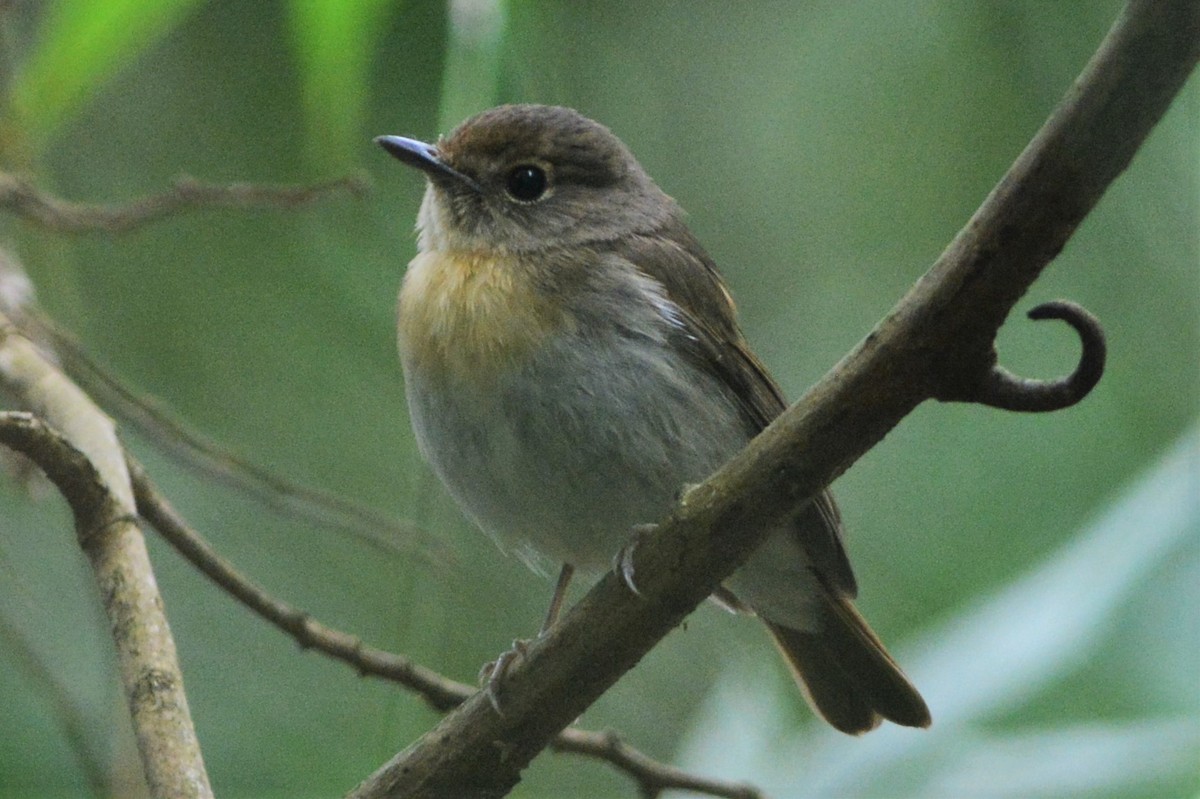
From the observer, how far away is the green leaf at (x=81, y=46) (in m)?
3.06

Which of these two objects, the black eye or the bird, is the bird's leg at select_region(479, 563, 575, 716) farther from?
the black eye

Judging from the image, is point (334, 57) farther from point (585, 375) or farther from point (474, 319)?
point (585, 375)

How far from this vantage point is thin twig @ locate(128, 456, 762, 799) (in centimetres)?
316

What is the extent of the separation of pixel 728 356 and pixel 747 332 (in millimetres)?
2688

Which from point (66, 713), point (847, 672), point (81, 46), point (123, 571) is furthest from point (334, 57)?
point (847, 672)

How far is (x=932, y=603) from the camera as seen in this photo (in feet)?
14.7

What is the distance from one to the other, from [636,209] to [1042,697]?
5.66 feet

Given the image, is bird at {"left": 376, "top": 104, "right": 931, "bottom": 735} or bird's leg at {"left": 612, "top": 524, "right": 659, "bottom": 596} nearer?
bird's leg at {"left": 612, "top": 524, "right": 659, "bottom": 596}

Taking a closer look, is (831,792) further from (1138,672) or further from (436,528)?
(436,528)

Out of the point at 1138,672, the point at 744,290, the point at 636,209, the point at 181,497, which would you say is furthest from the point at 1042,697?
the point at 181,497

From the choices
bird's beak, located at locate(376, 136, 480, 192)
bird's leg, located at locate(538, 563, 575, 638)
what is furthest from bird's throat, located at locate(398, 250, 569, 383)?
bird's leg, located at locate(538, 563, 575, 638)

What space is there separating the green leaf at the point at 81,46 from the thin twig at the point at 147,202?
31cm

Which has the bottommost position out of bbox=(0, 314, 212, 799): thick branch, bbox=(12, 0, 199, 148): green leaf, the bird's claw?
bbox=(0, 314, 212, 799): thick branch

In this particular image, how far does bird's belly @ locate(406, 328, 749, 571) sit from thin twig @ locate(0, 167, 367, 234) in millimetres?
535
